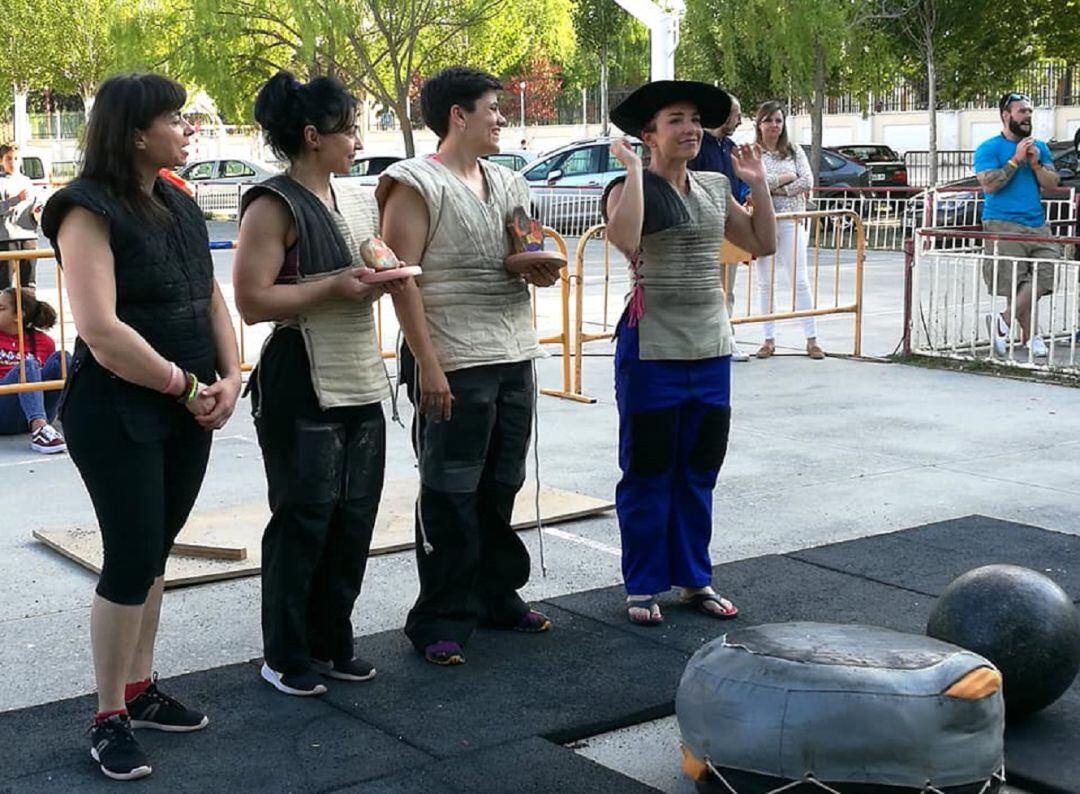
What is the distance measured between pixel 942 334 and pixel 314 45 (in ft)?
72.7

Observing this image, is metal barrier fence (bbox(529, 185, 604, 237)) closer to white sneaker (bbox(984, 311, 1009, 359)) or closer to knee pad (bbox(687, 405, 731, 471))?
white sneaker (bbox(984, 311, 1009, 359))

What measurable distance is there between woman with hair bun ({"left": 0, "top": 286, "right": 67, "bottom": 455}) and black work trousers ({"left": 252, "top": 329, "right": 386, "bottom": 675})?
14.6 ft

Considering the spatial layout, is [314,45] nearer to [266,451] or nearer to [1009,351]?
[1009,351]

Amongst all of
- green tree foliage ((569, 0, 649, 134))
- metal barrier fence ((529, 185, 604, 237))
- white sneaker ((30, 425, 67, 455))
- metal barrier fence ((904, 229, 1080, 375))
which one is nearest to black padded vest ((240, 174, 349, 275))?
white sneaker ((30, 425, 67, 455))

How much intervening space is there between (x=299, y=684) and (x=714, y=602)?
1.60 meters

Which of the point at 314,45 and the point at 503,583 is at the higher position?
the point at 314,45

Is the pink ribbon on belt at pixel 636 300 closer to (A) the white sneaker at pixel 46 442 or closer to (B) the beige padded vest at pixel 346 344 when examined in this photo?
(B) the beige padded vest at pixel 346 344

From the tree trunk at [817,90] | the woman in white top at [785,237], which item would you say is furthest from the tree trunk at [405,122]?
the woman in white top at [785,237]

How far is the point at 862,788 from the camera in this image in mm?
3648

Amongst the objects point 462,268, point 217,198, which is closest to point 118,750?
point 462,268

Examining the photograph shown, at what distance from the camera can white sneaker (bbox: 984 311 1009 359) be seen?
1133cm

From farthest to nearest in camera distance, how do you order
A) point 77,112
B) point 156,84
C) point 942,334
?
1. point 77,112
2. point 942,334
3. point 156,84

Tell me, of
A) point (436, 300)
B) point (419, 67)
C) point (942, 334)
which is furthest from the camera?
point (419, 67)

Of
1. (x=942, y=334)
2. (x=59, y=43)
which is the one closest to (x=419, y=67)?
(x=59, y=43)
